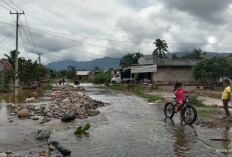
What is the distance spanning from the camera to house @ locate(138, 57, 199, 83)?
3612 cm

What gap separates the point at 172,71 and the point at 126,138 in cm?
3079

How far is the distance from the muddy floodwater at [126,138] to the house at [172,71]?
2663cm

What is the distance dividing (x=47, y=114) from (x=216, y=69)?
24165 millimetres

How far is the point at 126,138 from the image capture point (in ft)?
23.3

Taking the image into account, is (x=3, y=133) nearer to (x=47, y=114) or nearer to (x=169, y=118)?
(x=47, y=114)

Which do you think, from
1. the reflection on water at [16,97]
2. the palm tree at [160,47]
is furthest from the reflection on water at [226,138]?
the palm tree at [160,47]

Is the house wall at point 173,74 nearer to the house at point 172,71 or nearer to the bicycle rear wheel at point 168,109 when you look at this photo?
the house at point 172,71

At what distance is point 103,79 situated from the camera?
2076 inches

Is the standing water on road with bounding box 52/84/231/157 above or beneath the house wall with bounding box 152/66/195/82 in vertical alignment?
beneath

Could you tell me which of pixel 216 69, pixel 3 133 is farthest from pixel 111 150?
pixel 216 69

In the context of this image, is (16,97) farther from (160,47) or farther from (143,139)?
(160,47)

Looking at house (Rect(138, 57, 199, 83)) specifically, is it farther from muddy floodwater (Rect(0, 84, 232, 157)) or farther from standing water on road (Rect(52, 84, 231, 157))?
standing water on road (Rect(52, 84, 231, 157))

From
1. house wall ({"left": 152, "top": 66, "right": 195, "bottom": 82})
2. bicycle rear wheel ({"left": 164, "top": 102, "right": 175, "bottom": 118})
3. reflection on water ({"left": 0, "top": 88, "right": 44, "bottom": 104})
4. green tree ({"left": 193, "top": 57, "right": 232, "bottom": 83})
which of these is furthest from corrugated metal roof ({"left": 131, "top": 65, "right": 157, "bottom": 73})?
bicycle rear wheel ({"left": 164, "top": 102, "right": 175, "bottom": 118})

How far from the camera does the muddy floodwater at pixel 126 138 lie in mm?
5863
